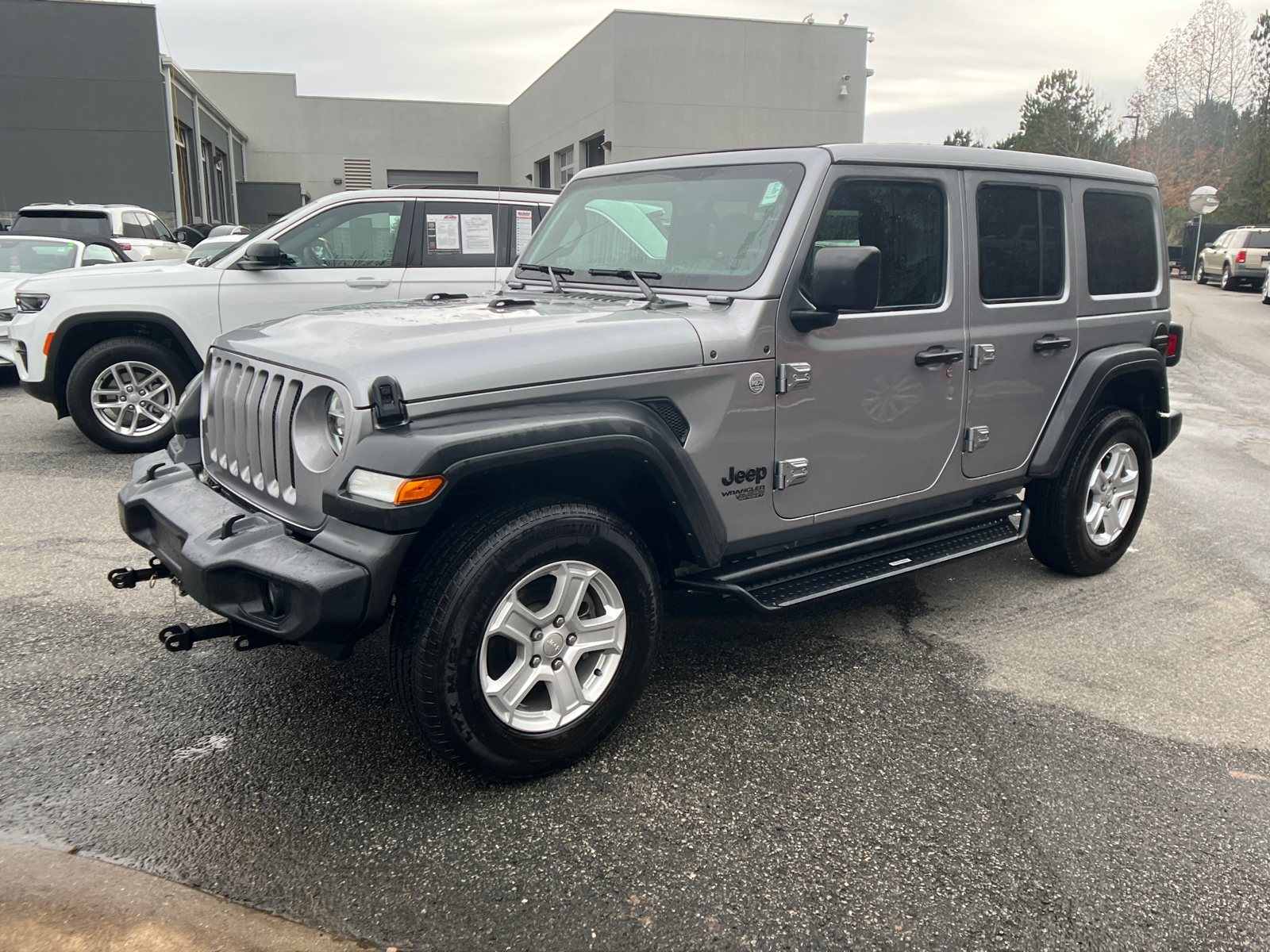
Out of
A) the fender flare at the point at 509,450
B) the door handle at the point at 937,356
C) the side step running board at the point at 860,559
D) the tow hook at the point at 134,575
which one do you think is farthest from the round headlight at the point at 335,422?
the door handle at the point at 937,356

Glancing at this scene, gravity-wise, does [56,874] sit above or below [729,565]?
below

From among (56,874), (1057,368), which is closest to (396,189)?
(1057,368)

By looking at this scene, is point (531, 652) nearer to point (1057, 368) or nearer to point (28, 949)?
point (28, 949)

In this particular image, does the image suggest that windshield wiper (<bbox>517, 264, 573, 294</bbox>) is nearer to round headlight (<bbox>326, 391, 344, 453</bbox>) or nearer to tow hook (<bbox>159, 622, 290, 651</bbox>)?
round headlight (<bbox>326, 391, 344, 453</bbox>)

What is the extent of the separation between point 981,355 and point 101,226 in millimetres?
13356

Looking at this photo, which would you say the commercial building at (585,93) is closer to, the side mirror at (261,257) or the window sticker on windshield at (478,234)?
the window sticker on windshield at (478,234)

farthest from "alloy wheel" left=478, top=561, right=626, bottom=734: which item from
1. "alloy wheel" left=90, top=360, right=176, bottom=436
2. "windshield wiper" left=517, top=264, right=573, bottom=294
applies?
"alloy wheel" left=90, top=360, right=176, bottom=436

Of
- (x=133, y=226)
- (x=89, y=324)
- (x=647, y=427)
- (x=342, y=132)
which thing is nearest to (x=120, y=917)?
(x=647, y=427)

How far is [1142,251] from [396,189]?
202 inches

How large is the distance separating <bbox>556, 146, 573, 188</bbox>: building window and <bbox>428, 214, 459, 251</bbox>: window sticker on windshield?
888 inches

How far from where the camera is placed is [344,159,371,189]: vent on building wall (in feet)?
136

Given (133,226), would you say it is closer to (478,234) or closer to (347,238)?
(347,238)

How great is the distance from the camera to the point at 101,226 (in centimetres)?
1355

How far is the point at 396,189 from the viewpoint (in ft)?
24.2
